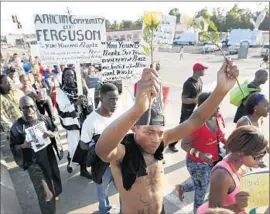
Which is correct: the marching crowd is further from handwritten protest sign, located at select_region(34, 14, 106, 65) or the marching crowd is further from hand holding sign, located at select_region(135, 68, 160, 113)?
handwritten protest sign, located at select_region(34, 14, 106, 65)

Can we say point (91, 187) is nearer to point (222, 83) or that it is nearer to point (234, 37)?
point (222, 83)

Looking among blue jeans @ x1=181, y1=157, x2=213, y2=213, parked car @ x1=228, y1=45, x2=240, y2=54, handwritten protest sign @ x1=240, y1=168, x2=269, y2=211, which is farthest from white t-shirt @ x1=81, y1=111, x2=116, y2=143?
parked car @ x1=228, y1=45, x2=240, y2=54

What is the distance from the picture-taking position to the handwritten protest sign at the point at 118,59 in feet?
13.4

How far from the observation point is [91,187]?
4621 millimetres

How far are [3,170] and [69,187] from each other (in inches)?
57.8

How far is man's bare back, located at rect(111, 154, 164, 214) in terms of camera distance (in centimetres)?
212

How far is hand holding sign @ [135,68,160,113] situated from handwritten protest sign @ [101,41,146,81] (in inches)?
99.5

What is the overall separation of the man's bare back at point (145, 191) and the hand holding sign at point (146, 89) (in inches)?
25.7

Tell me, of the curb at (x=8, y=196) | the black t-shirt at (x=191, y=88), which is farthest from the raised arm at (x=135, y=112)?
the black t-shirt at (x=191, y=88)

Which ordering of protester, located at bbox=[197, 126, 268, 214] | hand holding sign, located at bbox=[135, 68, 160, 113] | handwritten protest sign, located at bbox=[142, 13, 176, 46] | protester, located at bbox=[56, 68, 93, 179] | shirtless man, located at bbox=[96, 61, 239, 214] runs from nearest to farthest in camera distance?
hand holding sign, located at bbox=[135, 68, 160, 113] → shirtless man, located at bbox=[96, 61, 239, 214] → protester, located at bbox=[197, 126, 268, 214] → protester, located at bbox=[56, 68, 93, 179] → handwritten protest sign, located at bbox=[142, 13, 176, 46]

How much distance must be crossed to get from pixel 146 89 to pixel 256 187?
1.21 metres

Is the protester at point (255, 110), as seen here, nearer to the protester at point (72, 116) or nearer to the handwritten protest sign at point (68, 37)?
the handwritten protest sign at point (68, 37)

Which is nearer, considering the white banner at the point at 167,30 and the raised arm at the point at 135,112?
the raised arm at the point at 135,112

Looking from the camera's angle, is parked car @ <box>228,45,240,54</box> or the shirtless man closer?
the shirtless man
